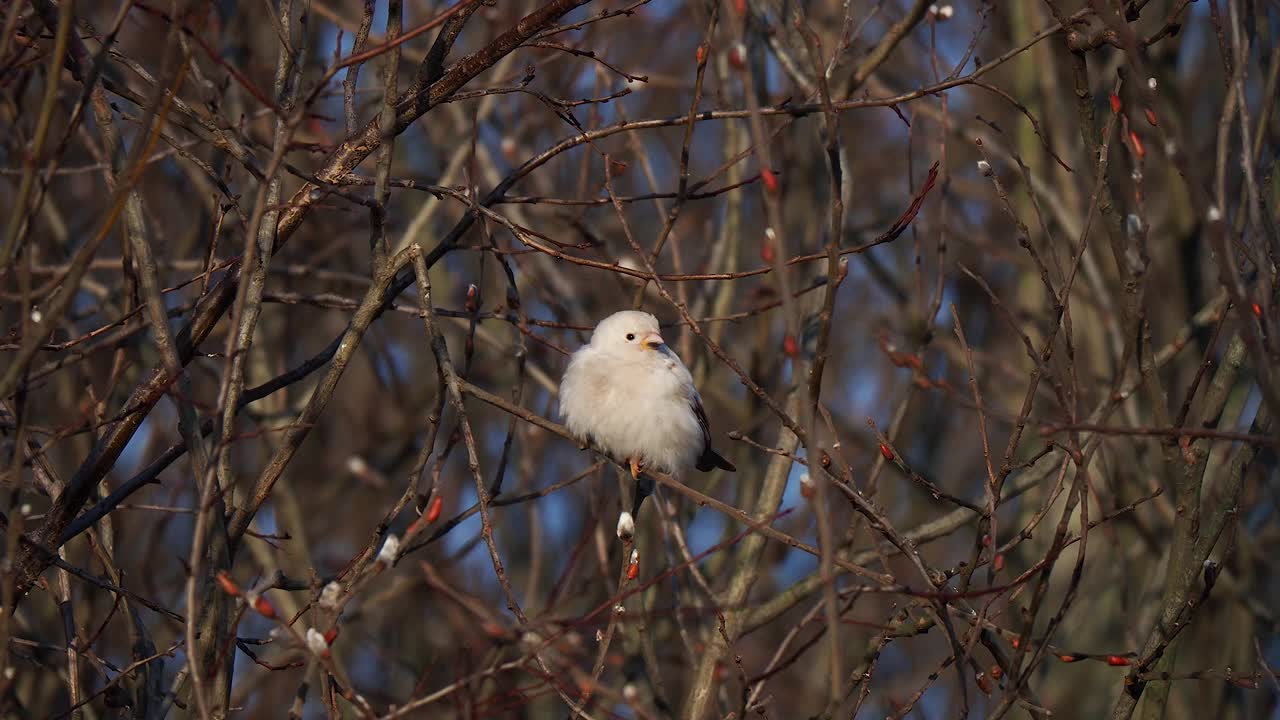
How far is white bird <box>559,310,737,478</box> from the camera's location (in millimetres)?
6129

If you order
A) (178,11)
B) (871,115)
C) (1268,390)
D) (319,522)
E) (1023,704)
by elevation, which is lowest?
(1023,704)

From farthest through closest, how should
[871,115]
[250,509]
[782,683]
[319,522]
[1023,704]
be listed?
[871,115], [782,683], [319,522], [250,509], [1023,704]

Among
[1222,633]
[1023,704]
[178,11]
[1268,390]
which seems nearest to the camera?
[1268,390]

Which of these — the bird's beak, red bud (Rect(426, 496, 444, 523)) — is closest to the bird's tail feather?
the bird's beak

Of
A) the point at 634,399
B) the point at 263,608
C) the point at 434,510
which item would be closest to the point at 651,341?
the point at 634,399

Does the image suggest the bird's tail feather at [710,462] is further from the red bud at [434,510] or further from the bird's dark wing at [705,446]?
the red bud at [434,510]

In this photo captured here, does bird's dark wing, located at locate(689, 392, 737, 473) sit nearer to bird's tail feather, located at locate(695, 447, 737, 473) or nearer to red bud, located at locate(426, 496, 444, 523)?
bird's tail feather, located at locate(695, 447, 737, 473)

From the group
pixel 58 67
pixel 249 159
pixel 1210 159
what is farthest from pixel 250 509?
pixel 1210 159

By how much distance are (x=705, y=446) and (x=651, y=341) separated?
0.84 m

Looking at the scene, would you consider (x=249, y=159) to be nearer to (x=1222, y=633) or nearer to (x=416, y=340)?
(x=1222, y=633)

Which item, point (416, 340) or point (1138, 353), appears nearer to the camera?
point (1138, 353)

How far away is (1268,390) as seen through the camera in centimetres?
313

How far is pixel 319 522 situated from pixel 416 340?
2.80m

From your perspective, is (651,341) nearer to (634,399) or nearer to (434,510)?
(634,399)
